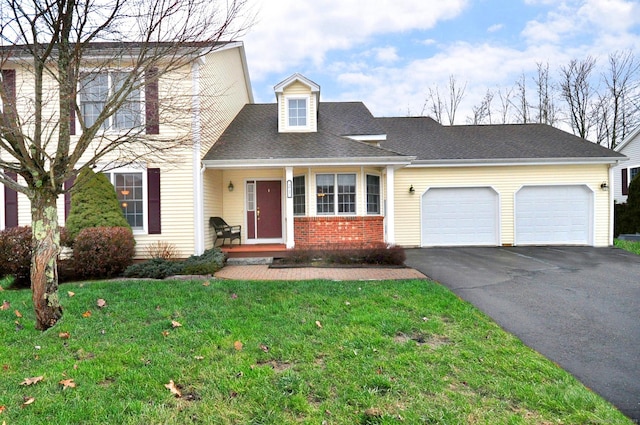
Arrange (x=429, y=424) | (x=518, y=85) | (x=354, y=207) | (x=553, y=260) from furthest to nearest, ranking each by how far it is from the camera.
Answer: (x=518, y=85) < (x=354, y=207) < (x=553, y=260) < (x=429, y=424)

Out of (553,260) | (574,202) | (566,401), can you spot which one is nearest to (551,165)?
(574,202)

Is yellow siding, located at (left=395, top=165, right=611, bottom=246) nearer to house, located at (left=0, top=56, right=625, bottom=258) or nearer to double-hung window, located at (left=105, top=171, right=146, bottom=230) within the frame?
house, located at (left=0, top=56, right=625, bottom=258)

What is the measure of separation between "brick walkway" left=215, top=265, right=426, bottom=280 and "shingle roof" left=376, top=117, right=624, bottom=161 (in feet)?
19.9

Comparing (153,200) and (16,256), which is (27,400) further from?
(153,200)

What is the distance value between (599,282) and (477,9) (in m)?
10.6

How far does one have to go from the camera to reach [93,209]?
8.47 metres

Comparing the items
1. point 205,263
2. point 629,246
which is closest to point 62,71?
point 205,263

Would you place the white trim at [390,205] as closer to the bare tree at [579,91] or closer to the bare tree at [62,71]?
the bare tree at [62,71]

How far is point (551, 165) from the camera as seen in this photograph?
12398 mm

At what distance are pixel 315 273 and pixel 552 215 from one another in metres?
10.0

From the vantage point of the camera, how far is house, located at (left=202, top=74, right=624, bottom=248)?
10742mm

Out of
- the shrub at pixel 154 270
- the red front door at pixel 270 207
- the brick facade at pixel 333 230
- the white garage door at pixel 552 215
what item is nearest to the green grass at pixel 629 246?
the white garage door at pixel 552 215

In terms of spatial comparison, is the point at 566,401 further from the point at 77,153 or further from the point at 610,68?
the point at 610,68

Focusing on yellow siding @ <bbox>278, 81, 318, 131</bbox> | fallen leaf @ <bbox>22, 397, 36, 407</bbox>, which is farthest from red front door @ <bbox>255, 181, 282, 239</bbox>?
fallen leaf @ <bbox>22, 397, 36, 407</bbox>
